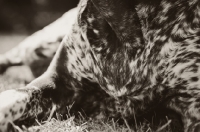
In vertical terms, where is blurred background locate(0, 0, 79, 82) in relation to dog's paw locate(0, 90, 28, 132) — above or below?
above

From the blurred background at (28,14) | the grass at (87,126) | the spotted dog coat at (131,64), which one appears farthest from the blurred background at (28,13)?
the grass at (87,126)

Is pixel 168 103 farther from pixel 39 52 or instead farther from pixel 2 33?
pixel 2 33

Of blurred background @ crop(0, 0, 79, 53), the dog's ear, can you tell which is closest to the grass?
the dog's ear

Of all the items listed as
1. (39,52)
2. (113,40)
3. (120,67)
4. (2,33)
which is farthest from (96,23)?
(2,33)

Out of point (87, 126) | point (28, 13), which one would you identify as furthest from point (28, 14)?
point (87, 126)

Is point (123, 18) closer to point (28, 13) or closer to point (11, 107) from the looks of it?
point (11, 107)

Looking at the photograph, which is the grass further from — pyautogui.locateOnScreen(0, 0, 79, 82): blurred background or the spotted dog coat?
pyautogui.locateOnScreen(0, 0, 79, 82): blurred background
